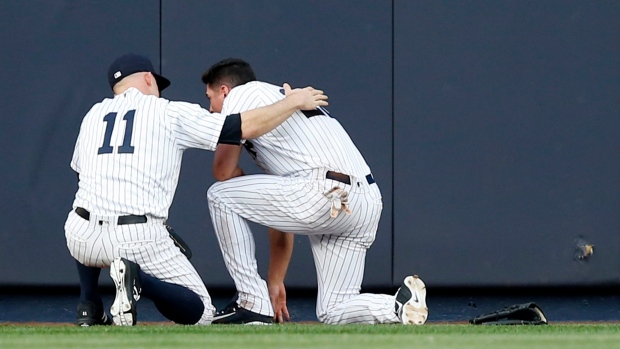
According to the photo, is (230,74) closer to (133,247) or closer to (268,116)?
(268,116)

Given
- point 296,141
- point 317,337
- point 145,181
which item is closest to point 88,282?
point 145,181

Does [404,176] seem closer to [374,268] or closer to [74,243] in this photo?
[374,268]

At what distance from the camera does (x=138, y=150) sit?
4902 mm

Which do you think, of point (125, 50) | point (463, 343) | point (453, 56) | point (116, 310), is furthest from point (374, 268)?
point (463, 343)

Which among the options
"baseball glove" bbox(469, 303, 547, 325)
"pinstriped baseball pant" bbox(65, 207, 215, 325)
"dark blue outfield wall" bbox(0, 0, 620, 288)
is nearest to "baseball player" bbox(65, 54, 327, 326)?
"pinstriped baseball pant" bbox(65, 207, 215, 325)

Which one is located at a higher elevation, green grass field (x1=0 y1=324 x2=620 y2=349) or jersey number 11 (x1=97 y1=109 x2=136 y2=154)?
jersey number 11 (x1=97 y1=109 x2=136 y2=154)

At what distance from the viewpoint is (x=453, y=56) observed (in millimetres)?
6656

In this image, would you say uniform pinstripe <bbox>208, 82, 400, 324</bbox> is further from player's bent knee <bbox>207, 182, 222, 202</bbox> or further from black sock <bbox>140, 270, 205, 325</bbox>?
black sock <bbox>140, 270, 205, 325</bbox>

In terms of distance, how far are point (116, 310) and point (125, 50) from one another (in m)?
2.36

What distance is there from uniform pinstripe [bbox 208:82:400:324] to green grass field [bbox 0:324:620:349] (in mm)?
729

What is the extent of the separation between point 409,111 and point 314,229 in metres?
1.62

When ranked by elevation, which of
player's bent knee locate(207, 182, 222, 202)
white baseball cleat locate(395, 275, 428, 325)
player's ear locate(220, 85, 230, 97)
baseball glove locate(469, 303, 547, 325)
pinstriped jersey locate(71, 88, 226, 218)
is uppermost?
player's ear locate(220, 85, 230, 97)

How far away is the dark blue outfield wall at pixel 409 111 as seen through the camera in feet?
21.7

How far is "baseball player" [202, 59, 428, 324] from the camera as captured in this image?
16.9 ft
